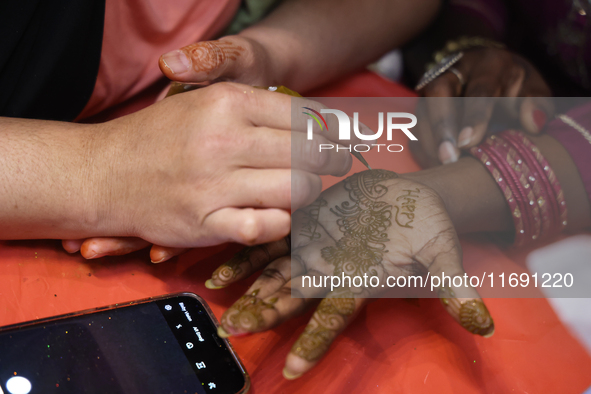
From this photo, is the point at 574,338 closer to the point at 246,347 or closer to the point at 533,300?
the point at 533,300

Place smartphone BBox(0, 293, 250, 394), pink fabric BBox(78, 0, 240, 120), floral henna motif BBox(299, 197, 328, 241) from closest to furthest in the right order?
smartphone BBox(0, 293, 250, 394) < floral henna motif BBox(299, 197, 328, 241) < pink fabric BBox(78, 0, 240, 120)

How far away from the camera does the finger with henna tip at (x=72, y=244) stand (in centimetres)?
45

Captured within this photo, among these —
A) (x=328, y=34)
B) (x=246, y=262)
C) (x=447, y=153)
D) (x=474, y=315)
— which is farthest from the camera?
(x=328, y=34)

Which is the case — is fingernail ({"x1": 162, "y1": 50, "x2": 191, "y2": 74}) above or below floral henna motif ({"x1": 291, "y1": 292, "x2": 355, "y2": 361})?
above

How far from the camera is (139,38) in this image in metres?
0.57

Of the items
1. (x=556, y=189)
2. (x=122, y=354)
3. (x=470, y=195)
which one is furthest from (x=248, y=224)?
(x=556, y=189)

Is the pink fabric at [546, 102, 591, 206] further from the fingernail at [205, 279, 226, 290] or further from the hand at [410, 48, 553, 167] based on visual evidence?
the fingernail at [205, 279, 226, 290]

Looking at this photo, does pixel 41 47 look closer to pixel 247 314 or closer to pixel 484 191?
pixel 247 314

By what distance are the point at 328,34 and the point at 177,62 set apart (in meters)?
0.37

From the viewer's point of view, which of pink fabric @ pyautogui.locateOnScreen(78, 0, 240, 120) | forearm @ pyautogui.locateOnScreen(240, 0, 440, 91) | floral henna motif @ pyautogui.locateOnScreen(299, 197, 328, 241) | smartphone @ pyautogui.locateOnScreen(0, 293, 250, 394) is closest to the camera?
smartphone @ pyautogui.locateOnScreen(0, 293, 250, 394)

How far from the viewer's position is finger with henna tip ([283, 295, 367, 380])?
13.1 inches

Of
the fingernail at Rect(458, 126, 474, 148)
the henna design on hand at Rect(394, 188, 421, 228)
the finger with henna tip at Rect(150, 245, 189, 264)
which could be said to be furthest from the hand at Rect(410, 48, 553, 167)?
the finger with henna tip at Rect(150, 245, 189, 264)

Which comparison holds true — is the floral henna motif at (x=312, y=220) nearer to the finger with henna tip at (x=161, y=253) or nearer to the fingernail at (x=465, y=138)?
the finger with henna tip at (x=161, y=253)

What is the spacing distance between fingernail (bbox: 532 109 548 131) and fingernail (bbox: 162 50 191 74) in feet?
1.73
